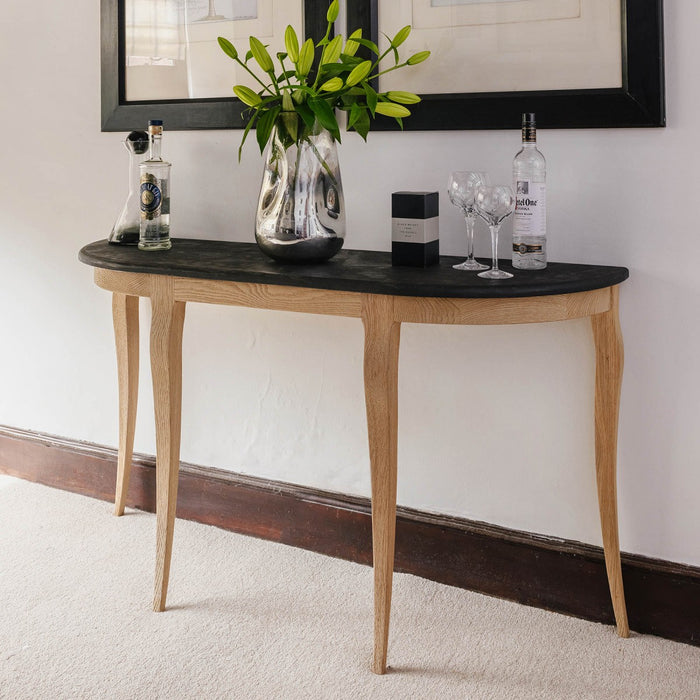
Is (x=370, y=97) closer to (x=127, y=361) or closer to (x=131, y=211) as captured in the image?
(x=131, y=211)

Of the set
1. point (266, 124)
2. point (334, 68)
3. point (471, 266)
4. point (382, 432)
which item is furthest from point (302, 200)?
point (382, 432)

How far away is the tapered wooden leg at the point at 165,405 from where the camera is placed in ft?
5.99

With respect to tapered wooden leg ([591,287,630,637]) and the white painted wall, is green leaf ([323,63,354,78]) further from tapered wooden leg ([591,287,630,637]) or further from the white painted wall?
tapered wooden leg ([591,287,630,637])

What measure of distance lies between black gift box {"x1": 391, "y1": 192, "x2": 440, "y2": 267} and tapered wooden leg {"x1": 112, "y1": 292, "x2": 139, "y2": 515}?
2.80 feet

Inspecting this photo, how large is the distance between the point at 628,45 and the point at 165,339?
1117 mm

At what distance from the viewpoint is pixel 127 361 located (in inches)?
88.1

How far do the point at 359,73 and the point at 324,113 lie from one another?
11 centimetres

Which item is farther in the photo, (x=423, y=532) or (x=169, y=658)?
(x=423, y=532)

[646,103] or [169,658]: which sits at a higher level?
[646,103]

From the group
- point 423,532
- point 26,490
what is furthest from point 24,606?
point 423,532

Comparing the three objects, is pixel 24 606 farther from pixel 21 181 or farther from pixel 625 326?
pixel 625 326

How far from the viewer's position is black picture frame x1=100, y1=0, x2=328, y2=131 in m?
2.08

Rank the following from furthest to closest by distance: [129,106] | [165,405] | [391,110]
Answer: [129,106]
[165,405]
[391,110]

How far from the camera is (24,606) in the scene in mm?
1925
